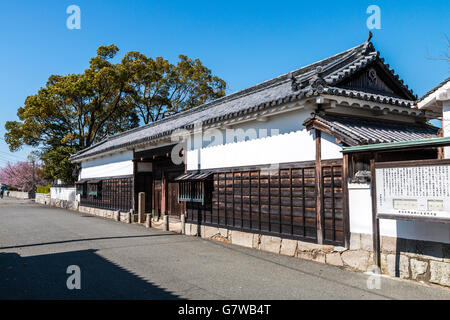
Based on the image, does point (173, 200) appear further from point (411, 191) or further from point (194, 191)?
point (411, 191)

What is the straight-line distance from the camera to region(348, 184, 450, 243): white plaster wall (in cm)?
669

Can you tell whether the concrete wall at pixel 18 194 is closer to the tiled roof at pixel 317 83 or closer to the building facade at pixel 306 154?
the tiled roof at pixel 317 83

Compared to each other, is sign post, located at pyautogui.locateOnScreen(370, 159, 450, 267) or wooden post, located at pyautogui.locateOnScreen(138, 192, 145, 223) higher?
sign post, located at pyautogui.locateOnScreen(370, 159, 450, 267)

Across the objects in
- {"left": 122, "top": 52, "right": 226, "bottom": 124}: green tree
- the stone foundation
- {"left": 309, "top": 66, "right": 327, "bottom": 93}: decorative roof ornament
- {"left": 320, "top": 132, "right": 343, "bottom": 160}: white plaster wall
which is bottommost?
the stone foundation

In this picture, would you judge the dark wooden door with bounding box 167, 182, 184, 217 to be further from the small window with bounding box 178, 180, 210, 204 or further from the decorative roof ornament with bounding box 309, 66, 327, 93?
the decorative roof ornament with bounding box 309, 66, 327, 93

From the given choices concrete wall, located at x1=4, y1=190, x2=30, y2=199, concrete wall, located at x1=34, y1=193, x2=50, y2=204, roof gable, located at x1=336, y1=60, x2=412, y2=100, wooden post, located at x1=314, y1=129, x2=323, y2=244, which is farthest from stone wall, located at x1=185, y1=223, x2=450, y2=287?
concrete wall, located at x1=4, y1=190, x2=30, y2=199

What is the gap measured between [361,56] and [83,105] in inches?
1135

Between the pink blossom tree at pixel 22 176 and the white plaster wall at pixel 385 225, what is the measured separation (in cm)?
5625

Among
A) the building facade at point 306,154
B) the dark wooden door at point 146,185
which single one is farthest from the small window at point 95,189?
the building facade at point 306,154

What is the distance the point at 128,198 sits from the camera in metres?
19.8

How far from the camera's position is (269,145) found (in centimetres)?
1063

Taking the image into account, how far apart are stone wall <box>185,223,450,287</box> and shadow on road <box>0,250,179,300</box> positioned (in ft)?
14.2

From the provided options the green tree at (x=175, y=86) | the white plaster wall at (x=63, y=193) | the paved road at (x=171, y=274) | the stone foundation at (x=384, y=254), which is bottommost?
the paved road at (x=171, y=274)

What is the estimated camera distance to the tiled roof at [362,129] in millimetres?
8086
